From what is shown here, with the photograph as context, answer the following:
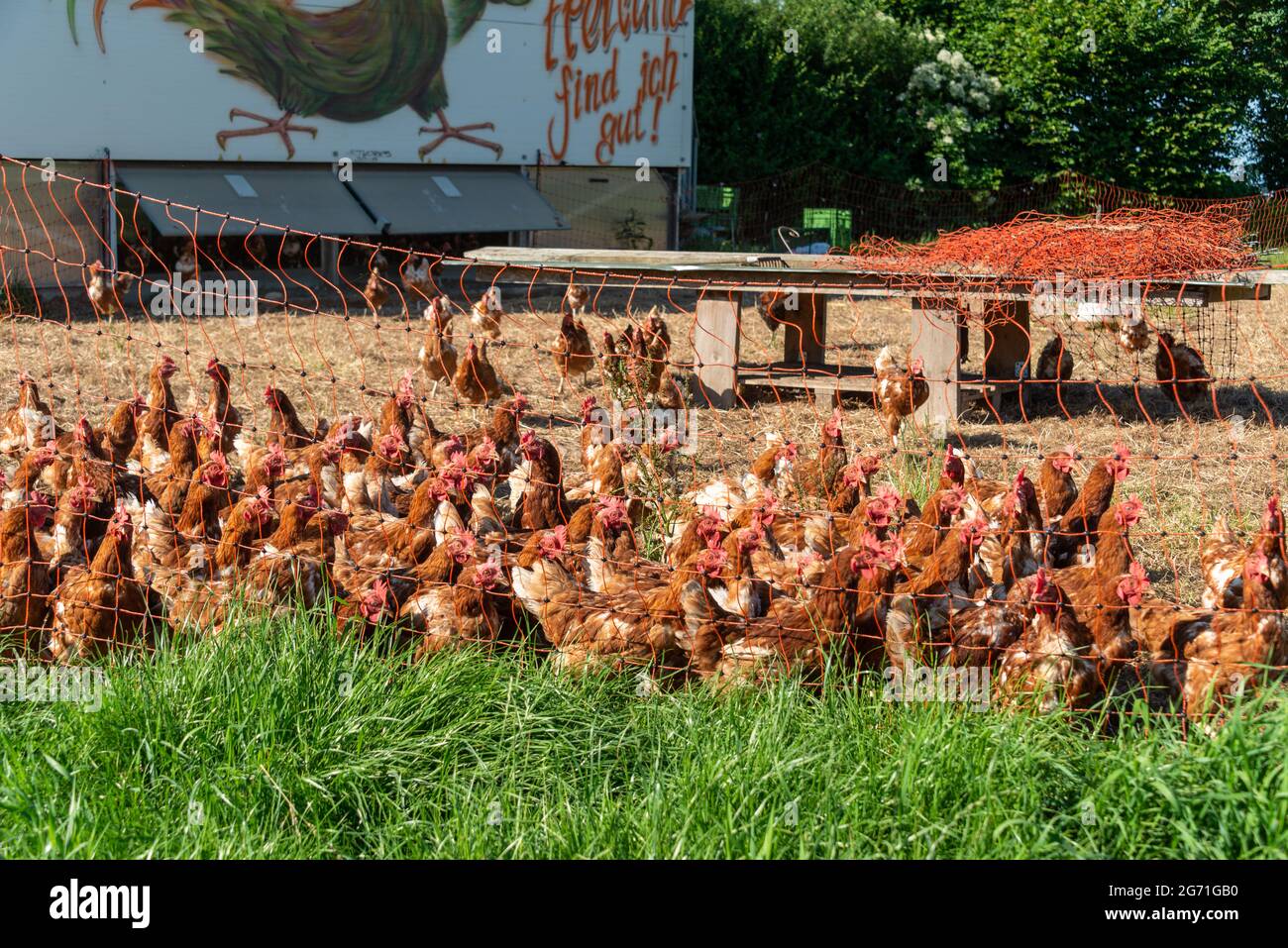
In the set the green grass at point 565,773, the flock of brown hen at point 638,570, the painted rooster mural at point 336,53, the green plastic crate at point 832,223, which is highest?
the painted rooster mural at point 336,53

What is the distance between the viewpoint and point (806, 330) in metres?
9.39

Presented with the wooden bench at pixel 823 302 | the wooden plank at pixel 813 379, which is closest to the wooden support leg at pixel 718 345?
the wooden bench at pixel 823 302

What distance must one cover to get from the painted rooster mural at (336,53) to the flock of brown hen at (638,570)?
9420mm

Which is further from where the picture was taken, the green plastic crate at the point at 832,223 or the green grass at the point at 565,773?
the green plastic crate at the point at 832,223

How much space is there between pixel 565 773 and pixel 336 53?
12810mm

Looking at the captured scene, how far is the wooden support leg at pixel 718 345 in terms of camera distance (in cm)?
844

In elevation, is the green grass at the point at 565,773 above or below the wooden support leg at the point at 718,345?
below

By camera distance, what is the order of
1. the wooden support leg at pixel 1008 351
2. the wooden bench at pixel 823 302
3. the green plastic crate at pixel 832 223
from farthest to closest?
the green plastic crate at pixel 832 223 → the wooden support leg at pixel 1008 351 → the wooden bench at pixel 823 302

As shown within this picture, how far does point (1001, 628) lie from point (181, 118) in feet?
39.4

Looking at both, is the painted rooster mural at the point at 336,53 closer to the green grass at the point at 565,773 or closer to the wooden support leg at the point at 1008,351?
the wooden support leg at the point at 1008,351

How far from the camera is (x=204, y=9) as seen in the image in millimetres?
13367
